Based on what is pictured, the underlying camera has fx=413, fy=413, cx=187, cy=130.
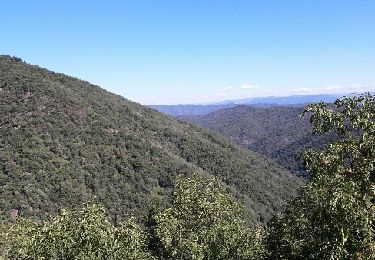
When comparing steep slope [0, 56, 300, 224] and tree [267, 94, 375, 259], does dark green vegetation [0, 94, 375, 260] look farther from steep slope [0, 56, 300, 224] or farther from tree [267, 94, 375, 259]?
steep slope [0, 56, 300, 224]

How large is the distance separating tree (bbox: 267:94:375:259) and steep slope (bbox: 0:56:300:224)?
64.4 metres

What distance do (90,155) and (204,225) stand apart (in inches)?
3311

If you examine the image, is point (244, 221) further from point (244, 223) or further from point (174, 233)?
point (174, 233)

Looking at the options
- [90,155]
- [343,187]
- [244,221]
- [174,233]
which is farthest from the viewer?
[90,155]

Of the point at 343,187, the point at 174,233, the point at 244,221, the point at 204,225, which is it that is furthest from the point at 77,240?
the point at 343,187

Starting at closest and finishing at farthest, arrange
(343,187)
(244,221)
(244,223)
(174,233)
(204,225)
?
1. (343,187)
2. (204,225)
3. (244,221)
4. (174,233)
5. (244,223)

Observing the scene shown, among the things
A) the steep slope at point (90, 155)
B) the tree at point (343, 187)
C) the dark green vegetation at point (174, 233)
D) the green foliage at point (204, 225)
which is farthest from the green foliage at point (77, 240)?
the steep slope at point (90, 155)

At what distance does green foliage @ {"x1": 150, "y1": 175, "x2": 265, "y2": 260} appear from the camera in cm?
2530

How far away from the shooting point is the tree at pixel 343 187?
13.0 metres

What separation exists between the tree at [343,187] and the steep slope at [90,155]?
64363 millimetres

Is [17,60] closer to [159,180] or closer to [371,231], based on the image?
[159,180]

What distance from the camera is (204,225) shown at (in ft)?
87.8

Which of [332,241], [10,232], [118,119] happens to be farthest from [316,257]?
[118,119]

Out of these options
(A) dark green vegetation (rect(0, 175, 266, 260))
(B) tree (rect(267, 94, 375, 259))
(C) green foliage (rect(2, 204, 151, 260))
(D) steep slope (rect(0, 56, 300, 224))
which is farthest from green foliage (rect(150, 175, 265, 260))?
(D) steep slope (rect(0, 56, 300, 224))
